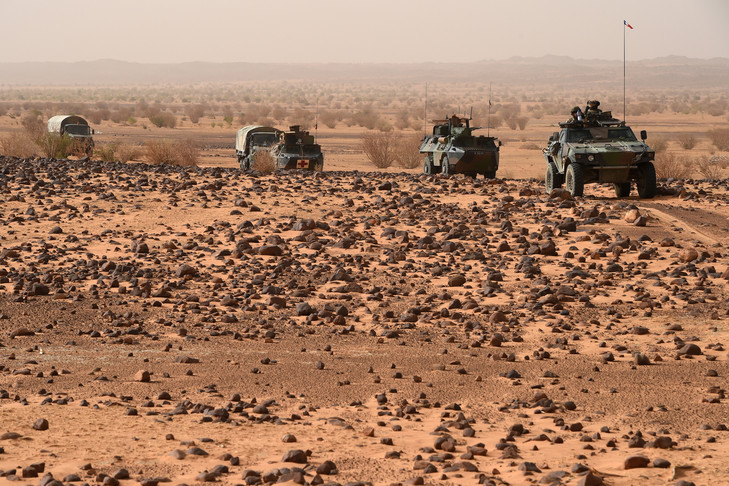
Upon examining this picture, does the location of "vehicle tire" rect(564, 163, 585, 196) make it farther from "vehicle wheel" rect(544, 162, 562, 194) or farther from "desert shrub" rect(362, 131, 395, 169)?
"desert shrub" rect(362, 131, 395, 169)

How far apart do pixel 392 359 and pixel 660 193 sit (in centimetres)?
1421

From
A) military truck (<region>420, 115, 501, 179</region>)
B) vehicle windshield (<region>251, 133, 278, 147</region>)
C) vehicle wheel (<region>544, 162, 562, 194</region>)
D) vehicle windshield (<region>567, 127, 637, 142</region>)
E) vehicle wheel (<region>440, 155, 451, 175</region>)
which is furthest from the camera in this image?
vehicle windshield (<region>251, 133, 278, 147</region>)

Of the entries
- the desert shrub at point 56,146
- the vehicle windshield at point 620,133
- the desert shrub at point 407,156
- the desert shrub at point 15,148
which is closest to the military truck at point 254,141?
the desert shrub at point 56,146

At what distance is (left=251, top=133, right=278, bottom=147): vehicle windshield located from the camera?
32156 mm

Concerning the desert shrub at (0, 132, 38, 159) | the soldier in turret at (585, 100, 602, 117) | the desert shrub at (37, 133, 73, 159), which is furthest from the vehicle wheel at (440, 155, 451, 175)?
the desert shrub at (0, 132, 38, 159)

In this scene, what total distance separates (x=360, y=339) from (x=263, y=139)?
22.3 meters

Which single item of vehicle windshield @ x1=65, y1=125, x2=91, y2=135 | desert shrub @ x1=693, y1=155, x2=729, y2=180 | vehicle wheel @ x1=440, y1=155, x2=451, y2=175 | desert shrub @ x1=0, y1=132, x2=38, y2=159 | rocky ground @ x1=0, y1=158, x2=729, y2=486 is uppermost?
vehicle windshield @ x1=65, y1=125, x2=91, y2=135

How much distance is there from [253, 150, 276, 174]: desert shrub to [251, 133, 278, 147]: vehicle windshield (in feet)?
7.44

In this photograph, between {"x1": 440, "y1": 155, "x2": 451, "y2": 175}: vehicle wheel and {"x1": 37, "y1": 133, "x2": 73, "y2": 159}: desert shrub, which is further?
{"x1": 37, "y1": 133, "x2": 73, "y2": 159}: desert shrub

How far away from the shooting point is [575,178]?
21188 millimetres

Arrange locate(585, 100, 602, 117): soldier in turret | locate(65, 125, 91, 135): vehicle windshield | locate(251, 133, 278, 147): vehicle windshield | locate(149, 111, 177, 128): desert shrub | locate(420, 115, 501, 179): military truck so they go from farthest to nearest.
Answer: locate(149, 111, 177, 128): desert shrub
locate(65, 125, 91, 135): vehicle windshield
locate(251, 133, 278, 147): vehicle windshield
locate(420, 115, 501, 179): military truck
locate(585, 100, 602, 117): soldier in turret

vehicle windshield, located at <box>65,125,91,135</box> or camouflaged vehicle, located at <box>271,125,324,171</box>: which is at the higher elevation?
vehicle windshield, located at <box>65,125,91,135</box>

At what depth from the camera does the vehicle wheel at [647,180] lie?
21453 mm

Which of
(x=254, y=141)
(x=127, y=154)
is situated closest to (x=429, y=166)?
(x=254, y=141)
